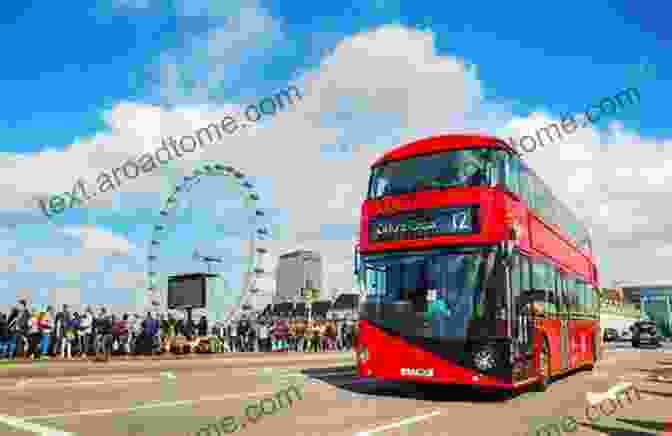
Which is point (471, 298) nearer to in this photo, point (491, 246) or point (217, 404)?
point (491, 246)

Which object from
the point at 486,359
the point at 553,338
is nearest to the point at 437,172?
the point at 486,359

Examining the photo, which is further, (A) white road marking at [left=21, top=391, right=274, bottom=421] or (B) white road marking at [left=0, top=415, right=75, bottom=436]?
(A) white road marking at [left=21, top=391, right=274, bottom=421]

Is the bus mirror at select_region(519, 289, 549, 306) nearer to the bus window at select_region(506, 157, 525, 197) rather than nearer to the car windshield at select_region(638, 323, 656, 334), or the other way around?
the bus window at select_region(506, 157, 525, 197)

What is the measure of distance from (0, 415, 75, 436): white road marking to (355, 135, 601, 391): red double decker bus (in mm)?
6182

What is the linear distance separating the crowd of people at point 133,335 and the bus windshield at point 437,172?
16.1m

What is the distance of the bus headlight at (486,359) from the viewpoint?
1138 cm

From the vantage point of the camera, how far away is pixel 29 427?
317 inches

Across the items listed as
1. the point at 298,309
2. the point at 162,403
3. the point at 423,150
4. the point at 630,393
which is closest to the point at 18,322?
the point at 162,403

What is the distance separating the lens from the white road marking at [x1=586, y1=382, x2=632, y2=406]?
12.0 meters

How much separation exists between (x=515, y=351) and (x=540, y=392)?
286cm


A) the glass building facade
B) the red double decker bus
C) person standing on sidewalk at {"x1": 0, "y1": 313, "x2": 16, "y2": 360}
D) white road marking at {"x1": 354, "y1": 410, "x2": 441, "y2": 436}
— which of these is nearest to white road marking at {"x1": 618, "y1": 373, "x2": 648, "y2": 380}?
the red double decker bus

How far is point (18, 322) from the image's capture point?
77.5 ft

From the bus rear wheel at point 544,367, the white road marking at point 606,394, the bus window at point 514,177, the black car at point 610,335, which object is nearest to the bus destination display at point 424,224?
the bus window at point 514,177

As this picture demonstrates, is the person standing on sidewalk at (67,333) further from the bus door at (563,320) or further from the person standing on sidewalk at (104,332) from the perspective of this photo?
the bus door at (563,320)
